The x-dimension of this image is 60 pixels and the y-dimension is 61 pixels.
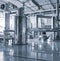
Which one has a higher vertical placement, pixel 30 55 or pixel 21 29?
pixel 21 29

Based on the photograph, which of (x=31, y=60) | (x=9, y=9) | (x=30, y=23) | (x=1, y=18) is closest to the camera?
(x=31, y=60)

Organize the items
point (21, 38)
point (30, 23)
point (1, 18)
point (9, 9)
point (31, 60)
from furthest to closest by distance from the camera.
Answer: point (30, 23), point (1, 18), point (9, 9), point (21, 38), point (31, 60)

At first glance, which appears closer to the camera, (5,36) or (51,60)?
(51,60)

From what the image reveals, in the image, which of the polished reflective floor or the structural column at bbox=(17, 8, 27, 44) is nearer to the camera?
the polished reflective floor

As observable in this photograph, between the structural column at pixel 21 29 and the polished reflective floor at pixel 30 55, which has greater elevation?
the structural column at pixel 21 29

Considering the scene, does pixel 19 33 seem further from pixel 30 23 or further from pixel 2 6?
pixel 30 23

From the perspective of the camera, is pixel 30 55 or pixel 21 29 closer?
pixel 30 55

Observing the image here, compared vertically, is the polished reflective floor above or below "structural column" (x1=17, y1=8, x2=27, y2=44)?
below

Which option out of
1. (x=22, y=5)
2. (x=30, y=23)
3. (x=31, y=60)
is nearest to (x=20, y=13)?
(x=22, y=5)

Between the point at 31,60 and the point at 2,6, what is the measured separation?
12933 millimetres

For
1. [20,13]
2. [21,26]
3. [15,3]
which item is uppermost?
[15,3]

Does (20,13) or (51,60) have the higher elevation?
(20,13)

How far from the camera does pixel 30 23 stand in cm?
3366

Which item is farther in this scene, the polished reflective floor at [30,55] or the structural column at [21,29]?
the structural column at [21,29]
